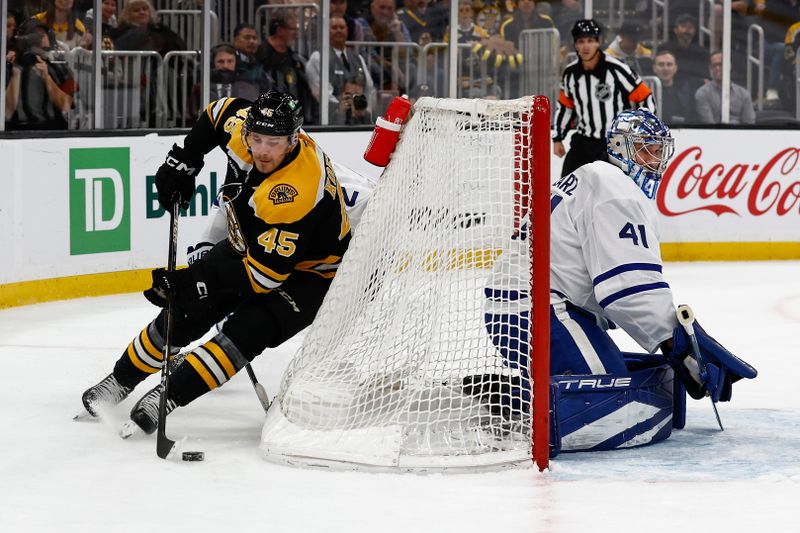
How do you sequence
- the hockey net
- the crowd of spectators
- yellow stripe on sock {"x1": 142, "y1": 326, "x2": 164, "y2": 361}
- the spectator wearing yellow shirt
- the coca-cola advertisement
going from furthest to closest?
the coca-cola advertisement
the crowd of spectators
the spectator wearing yellow shirt
yellow stripe on sock {"x1": 142, "y1": 326, "x2": 164, "y2": 361}
the hockey net

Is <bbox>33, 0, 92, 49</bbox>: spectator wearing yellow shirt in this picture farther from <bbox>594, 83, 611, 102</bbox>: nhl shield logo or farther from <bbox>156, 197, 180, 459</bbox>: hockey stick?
<bbox>156, 197, 180, 459</bbox>: hockey stick

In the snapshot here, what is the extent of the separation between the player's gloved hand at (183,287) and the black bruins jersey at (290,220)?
12 cm

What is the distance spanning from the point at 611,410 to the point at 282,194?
0.92 m

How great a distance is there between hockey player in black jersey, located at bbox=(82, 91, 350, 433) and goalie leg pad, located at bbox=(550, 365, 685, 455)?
699 millimetres

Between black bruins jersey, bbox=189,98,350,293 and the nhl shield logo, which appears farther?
the nhl shield logo

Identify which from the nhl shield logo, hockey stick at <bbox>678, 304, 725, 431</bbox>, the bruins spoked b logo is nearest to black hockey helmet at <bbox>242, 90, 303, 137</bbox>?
the bruins spoked b logo

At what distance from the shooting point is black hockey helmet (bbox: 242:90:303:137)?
11.2 feet

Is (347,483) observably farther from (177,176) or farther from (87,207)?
(87,207)

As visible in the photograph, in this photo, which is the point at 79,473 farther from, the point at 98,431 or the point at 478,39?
the point at 478,39

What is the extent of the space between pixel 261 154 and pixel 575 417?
37.9 inches

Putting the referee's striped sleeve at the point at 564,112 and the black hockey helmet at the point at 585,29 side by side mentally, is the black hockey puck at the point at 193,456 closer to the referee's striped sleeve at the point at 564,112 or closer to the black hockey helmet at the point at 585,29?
the black hockey helmet at the point at 585,29

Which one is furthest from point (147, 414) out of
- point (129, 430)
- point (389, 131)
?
point (389, 131)

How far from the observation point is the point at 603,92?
282 inches

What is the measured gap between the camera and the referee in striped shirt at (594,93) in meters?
7.11
